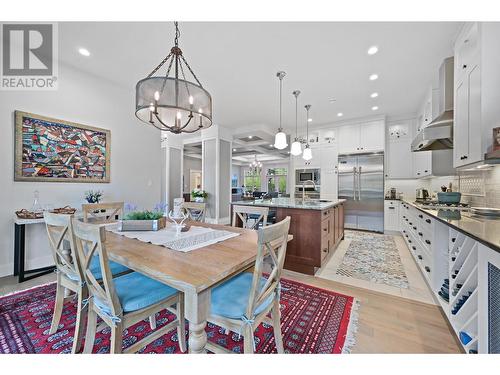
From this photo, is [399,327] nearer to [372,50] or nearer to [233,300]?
[233,300]

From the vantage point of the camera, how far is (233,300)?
3.76ft

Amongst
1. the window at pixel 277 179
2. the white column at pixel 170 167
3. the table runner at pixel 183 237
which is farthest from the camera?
the window at pixel 277 179

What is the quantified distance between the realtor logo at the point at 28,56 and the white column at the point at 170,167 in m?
3.87

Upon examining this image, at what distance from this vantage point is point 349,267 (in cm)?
284

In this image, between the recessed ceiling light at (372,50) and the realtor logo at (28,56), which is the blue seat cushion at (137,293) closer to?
the realtor logo at (28,56)

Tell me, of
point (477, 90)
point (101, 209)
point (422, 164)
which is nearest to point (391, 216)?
point (422, 164)

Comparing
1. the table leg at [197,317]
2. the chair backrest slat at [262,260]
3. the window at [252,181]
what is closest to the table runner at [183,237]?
the table leg at [197,317]

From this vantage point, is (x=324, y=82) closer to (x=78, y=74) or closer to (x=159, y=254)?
(x=159, y=254)

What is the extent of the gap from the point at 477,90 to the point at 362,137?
325 centimetres

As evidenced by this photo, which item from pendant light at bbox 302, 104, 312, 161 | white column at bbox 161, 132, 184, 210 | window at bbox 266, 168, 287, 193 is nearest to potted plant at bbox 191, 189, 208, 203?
white column at bbox 161, 132, 184, 210

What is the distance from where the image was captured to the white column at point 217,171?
19.2 feet

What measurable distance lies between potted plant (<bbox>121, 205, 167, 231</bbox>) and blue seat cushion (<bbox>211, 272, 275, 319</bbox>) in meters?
0.86

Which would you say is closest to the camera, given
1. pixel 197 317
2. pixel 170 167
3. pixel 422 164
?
pixel 197 317

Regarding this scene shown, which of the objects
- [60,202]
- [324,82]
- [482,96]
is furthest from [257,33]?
[60,202]
